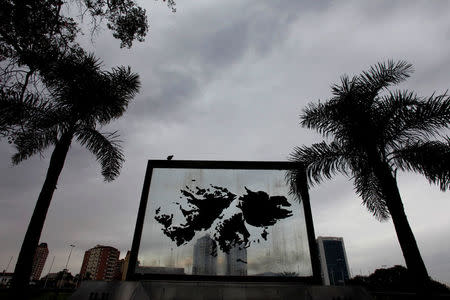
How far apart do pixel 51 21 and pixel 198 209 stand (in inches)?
262

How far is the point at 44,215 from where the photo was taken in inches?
230

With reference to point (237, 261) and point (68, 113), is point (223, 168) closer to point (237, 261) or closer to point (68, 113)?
point (237, 261)

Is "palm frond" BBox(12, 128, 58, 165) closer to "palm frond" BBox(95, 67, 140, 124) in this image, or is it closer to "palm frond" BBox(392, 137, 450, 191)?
"palm frond" BBox(95, 67, 140, 124)

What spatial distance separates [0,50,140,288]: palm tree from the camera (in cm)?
624

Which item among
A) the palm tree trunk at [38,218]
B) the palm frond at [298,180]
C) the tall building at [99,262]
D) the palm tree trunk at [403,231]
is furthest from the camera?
the tall building at [99,262]

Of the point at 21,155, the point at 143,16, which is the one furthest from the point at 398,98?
the point at 21,155

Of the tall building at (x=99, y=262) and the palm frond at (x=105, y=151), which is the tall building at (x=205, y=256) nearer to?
the palm frond at (x=105, y=151)

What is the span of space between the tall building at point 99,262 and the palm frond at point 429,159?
513 ft

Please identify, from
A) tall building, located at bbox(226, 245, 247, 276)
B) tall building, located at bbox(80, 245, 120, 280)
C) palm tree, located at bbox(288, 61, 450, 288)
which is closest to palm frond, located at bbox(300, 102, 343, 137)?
palm tree, located at bbox(288, 61, 450, 288)

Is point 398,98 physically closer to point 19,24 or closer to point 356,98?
point 356,98

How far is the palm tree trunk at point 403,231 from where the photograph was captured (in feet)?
15.1

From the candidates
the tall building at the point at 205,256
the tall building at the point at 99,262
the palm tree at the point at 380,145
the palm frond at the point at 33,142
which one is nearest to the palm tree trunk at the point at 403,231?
the palm tree at the point at 380,145

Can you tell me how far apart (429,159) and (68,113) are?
993 centimetres

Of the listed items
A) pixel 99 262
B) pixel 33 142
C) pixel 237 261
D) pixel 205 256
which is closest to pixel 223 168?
pixel 205 256
